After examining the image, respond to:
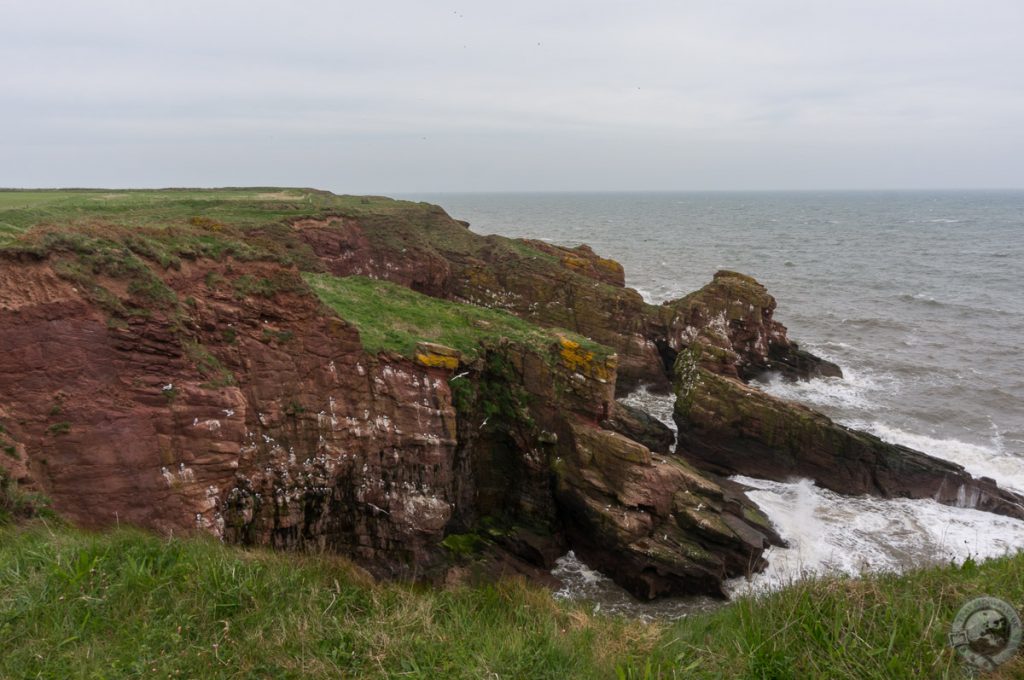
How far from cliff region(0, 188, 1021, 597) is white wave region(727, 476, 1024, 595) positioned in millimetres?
762

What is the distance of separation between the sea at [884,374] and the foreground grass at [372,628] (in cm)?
115

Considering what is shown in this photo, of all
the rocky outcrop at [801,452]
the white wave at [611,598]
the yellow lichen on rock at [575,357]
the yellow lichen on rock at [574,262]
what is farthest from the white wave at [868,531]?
the yellow lichen on rock at [574,262]

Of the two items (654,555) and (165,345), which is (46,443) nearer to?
(165,345)

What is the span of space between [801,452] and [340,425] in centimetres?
1676

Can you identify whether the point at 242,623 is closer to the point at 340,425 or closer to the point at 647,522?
the point at 340,425

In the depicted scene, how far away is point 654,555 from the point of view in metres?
14.7

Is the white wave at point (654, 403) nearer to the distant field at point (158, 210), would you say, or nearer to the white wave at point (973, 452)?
the white wave at point (973, 452)

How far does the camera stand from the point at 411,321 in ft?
56.6

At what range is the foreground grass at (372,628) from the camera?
17.3 ft

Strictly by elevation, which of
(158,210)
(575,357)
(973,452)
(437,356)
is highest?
(158,210)

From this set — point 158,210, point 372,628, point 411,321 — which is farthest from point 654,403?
point 158,210

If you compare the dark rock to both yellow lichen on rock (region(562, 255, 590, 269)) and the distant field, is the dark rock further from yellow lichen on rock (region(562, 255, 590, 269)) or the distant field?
the distant field

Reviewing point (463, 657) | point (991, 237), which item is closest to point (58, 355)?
point (463, 657)

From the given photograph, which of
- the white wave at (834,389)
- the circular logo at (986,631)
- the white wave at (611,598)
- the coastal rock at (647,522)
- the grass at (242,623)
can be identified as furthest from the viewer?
the white wave at (834,389)
